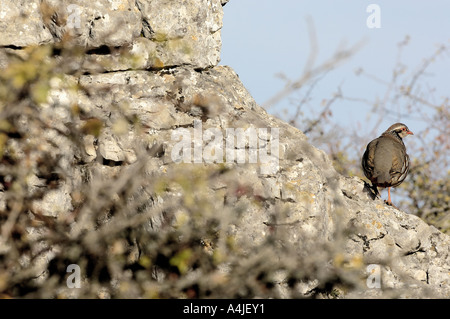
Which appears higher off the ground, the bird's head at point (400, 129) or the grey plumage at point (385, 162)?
the bird's head at point (400, 129)

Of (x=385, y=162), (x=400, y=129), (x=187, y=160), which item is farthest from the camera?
(x=400, y=129)

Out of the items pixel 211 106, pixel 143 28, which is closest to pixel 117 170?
pixel 211 106

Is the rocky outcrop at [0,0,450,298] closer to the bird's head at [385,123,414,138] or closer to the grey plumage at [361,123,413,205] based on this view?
the grey plumage at [361,123,413,205]

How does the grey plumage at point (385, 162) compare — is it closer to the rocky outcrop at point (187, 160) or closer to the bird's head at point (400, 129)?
the bird's head at point (400, 129)

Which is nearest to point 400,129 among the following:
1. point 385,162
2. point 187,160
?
point 385,162

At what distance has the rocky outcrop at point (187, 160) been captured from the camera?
5.27 m

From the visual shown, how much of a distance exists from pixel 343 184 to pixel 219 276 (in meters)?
1.84

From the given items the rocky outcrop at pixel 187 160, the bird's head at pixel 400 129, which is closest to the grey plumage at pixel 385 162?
the bird's head at pixel 400 129

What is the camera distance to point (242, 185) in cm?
531

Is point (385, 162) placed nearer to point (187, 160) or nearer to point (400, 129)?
point (400, 129)

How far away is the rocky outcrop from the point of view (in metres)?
5.27

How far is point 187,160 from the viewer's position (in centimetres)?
534

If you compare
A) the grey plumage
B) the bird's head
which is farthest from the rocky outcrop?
the bird's head
